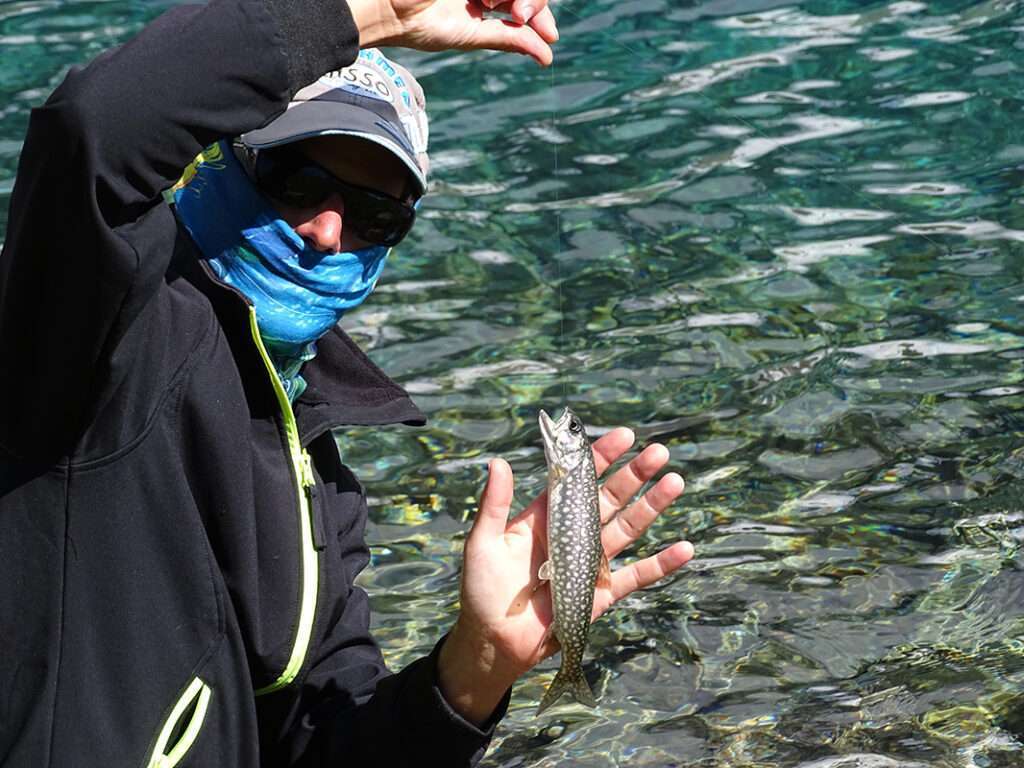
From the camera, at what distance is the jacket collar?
10.9 ft

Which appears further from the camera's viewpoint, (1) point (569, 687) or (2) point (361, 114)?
(1) point (569, 687)

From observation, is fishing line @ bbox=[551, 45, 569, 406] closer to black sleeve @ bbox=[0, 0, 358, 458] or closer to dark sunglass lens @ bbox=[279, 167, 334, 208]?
dark sunglass lens @ bbox=[279, 167, 334, 208]

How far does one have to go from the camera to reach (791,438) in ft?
22.0

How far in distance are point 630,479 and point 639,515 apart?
10cm

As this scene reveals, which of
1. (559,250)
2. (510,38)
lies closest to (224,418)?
(510,38)

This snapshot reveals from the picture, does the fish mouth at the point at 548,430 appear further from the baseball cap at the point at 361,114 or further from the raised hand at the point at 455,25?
the raised hand at the point at 455,25

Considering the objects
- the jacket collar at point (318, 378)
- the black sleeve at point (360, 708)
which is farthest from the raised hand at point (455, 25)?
the black sleeve at point (360, 708)

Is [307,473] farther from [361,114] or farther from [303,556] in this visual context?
[361,114]

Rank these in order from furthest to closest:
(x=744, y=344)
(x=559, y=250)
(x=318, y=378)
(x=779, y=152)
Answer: (x=779, y=152) → (x=559, y=250) → (x=744, y=344) → (x=318, y=378)

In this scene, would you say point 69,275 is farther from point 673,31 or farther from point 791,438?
point 673,31

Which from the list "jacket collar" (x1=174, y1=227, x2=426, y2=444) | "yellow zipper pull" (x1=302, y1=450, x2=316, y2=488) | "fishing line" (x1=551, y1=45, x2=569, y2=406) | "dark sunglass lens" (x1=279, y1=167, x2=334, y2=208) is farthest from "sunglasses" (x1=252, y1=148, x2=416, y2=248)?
"fishing line" (x1=551, y1=45, x2=569, y2=406)

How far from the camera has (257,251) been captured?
345 centimetres

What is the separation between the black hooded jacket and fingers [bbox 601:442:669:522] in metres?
0.64

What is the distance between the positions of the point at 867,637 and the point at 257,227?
2971mm
